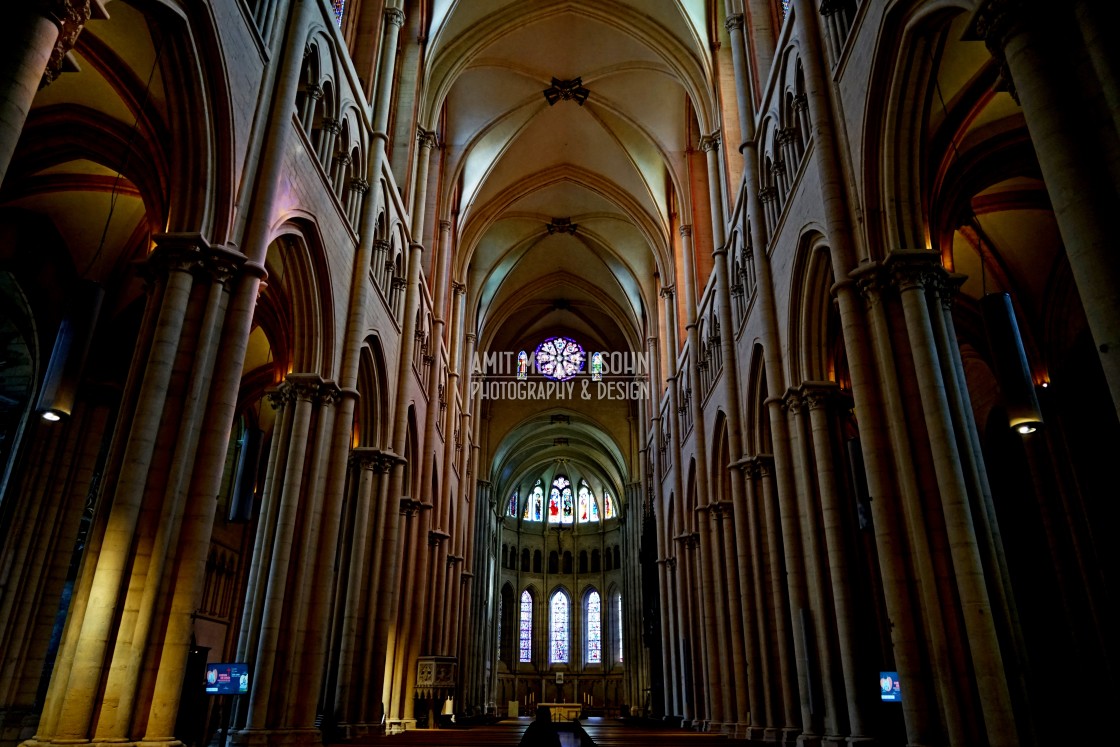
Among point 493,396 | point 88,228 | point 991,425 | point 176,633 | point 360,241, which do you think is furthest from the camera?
point 493,396

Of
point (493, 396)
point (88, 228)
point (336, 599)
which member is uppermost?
point (493, 396)

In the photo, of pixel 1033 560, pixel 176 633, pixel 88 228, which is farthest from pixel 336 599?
pixel 1033 560

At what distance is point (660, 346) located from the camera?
27.7 m

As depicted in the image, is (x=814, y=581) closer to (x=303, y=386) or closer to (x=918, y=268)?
(x=918, y=268)

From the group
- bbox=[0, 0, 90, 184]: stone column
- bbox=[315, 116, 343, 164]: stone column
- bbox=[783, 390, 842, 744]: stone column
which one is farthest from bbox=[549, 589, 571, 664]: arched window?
bbox=[0, 0, 90, 184]: stone column

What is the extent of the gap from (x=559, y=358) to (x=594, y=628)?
18.8 metres

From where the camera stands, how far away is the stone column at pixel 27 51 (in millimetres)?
4785

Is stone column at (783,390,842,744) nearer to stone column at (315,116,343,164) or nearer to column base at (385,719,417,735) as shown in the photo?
stone column at (315,116,343,164)

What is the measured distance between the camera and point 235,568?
925 inches

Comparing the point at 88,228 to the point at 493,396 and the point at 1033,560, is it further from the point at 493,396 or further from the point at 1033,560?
the point at 493,396

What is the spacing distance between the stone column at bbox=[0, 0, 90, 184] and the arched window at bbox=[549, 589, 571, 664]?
150ft

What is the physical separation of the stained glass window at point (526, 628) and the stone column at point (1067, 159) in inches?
1785

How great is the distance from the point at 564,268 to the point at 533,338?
20.4ft

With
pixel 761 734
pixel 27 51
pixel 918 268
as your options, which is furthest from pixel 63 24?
pixel 761 734
